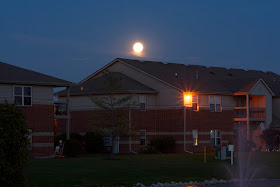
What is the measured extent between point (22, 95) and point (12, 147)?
22955 millimetres

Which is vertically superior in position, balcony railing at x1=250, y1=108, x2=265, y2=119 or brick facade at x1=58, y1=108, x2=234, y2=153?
balcony railing at x1=250, y1=108, x2=265, y2=119

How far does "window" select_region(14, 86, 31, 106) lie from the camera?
1495 inches

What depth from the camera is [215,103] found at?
51000 millimetres

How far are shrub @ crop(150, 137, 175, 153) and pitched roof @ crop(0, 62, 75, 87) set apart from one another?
1170 centimetres

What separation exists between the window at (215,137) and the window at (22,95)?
65.1ft

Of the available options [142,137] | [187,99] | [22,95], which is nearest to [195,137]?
[187,99]

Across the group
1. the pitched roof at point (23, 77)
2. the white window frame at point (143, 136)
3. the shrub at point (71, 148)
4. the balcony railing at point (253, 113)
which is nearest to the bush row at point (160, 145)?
the white window frame at point (143, 136)

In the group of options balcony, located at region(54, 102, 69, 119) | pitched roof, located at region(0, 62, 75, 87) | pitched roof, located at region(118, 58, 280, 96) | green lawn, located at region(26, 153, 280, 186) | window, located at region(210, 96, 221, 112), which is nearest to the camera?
green lawn, located at region(26, 153, 280, 186)

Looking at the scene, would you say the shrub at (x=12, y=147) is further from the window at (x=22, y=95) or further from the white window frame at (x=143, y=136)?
the white window frame at (x=143, y=136)

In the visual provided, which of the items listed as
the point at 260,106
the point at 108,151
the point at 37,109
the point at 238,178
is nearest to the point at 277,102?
the point at 260,106

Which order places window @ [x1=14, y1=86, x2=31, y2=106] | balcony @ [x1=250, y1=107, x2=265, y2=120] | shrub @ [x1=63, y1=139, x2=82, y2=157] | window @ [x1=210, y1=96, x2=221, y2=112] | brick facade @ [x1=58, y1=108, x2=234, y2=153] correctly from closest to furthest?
window @ [x1=14, y1=86, x2=31, y2=106] → shrub @ [x1=63, y1=139, x2=82, y2=157] → brick facade @ [x1=58, y1=108, x2=234, y2=153] → window @ [x1=210, y1=96, x2=221, y2=112] → balcony @ [x1=250, y1=107, x2=265, y2=120]

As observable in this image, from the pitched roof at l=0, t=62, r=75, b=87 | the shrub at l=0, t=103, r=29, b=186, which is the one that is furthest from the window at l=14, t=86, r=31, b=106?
the shrub at l=0, t=103, r=29, b=186

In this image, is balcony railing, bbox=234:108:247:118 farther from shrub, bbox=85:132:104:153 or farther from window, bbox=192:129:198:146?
shrub, bbox=85:132:104:153

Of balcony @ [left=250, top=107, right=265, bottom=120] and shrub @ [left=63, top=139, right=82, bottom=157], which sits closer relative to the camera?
shrub @ [left=63, top=139, right=82, bottom=157]
